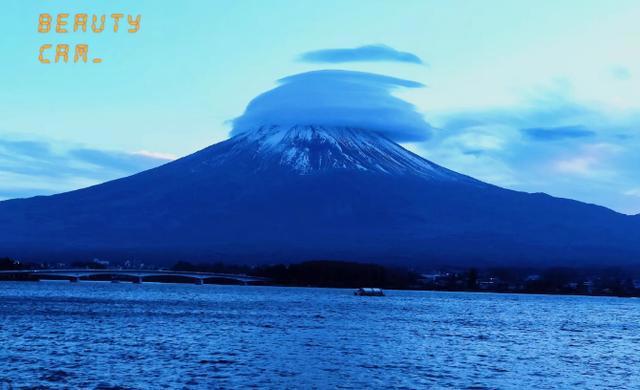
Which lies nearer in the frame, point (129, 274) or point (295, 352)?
point (295, 352)

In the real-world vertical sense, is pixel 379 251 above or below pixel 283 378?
above

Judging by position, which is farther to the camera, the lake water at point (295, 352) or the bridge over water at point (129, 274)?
the bridge over water at point (129, 274)

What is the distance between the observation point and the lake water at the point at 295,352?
28.5 meters

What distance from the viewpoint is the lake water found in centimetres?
2845

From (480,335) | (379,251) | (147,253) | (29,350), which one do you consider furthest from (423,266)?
(29,350)

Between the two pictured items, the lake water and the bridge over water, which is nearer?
the lake water

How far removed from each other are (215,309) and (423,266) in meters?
110

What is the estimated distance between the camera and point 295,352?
36219 mm

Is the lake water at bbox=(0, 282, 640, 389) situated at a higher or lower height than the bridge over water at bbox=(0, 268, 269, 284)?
lower

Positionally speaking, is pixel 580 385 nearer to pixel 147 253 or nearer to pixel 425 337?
pixel 425 337

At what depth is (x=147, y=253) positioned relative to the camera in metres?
192

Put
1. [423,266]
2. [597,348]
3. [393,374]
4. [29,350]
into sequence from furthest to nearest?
[423,266] < [597,348] < [29,350] < [393,374]

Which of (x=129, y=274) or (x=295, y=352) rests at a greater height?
(x=129, y=274)

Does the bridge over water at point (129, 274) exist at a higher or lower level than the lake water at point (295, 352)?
higher
